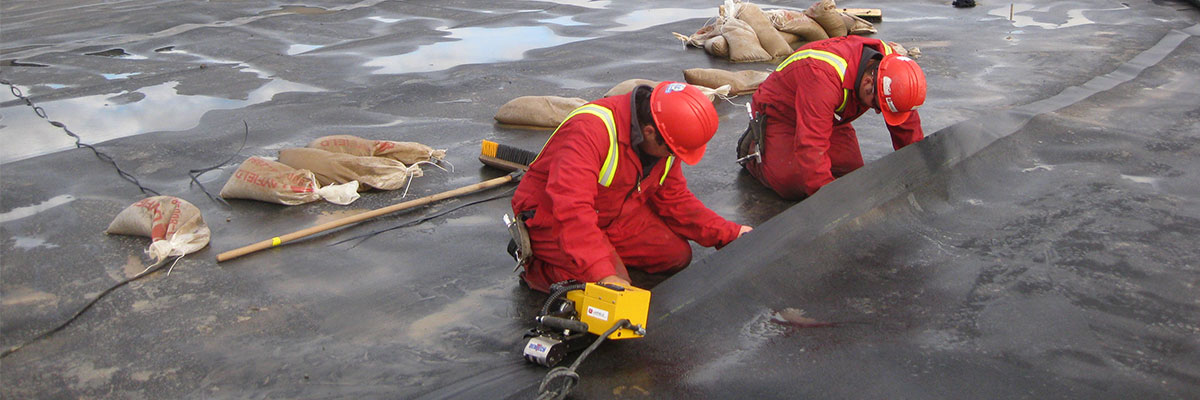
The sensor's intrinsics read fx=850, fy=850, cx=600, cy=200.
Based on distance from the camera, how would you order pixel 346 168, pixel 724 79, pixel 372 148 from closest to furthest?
pixel 346 168 < pixel 372 148 < pixel 724 79

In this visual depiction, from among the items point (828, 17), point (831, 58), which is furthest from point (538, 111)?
point (828, 17)

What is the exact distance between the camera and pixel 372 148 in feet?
14.8

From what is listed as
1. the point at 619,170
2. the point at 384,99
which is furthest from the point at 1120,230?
the point at 384,99

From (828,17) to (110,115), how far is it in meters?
5.95

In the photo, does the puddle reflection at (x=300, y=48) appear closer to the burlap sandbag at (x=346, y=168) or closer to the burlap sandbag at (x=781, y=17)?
the burlap sandbag at (x=346, y=168)

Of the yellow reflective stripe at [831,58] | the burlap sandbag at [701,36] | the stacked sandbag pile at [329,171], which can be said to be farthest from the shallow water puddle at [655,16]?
the yellow reflective stripe at [831,58]

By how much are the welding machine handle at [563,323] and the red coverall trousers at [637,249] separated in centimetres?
52

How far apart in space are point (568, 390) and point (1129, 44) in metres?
7.40

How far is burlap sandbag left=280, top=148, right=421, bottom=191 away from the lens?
425cm

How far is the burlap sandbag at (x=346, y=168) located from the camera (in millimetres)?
4254

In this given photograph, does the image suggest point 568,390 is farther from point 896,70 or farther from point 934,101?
point 934,101

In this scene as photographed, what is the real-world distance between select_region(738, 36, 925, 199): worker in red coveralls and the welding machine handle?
167 cm

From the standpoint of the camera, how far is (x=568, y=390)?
7.75 feet

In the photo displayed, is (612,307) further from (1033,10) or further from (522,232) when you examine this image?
(1033,10)
